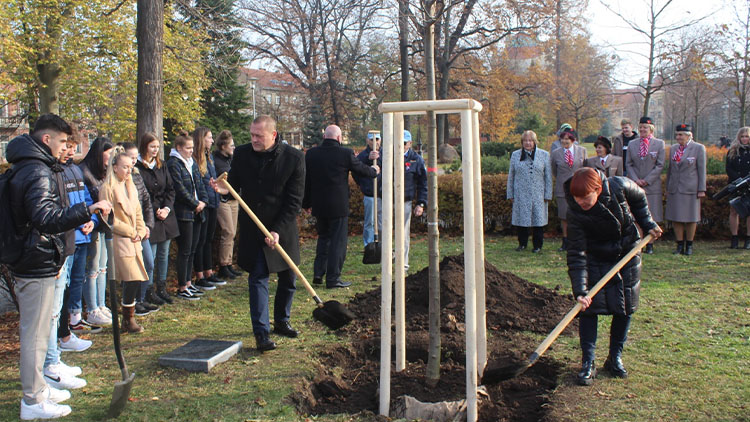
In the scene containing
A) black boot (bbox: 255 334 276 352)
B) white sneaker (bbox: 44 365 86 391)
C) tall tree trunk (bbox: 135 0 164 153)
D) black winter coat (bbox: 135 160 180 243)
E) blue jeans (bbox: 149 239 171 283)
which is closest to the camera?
white sneaker (bbox: 44 365 86 391)

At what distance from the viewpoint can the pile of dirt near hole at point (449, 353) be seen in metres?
4.09

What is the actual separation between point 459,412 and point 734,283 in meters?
5.43

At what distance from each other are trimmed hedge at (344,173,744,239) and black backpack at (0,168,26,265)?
833 centimetres

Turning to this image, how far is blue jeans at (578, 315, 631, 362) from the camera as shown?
14.3 ft

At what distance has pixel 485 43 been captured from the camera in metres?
28.2

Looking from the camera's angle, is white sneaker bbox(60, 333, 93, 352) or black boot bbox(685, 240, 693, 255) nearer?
white sneaker bbox(60, 333, 93, 352)

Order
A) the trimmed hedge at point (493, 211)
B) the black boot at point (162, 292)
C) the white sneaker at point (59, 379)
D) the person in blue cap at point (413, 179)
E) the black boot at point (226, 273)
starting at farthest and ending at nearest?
1. the trimmed hedge at point (493, 211)
2. the black boot at point (226, 273)
3. the person in blue cap at point (413, 179)
4. the black boot at point (162, 292)
5. the white sneaker at point (59, 379)

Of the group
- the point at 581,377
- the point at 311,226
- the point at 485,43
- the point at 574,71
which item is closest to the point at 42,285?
the point at 581,377

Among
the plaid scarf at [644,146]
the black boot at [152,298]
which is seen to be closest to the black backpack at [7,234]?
the black boot at [152,298]

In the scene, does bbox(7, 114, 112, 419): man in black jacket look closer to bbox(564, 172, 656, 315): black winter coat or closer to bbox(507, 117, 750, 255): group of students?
bbox(564, 172, 656, 315): black winter coat

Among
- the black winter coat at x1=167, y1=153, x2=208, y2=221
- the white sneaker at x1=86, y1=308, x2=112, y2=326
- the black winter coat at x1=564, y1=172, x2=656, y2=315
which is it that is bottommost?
the white sneaker at x1=86, y1=308, x2=112, y2=326

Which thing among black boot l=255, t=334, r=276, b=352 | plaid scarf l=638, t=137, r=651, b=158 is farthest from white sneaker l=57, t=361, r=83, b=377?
plaid scarf l=638, t=137, r=651, b=158

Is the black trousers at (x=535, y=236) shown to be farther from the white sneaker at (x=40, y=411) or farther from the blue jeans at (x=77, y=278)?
the white sneaker at (x=40, y=411)

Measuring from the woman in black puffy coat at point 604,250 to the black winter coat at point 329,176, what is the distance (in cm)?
382
